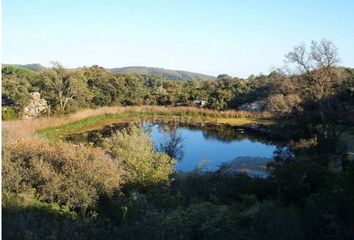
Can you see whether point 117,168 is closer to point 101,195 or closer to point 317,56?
point 101,195

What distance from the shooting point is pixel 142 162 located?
11.3 metres

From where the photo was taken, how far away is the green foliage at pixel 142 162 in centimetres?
1085

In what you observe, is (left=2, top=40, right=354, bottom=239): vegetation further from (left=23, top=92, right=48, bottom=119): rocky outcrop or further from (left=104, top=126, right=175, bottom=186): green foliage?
(left=23, top=92, right=48, bottom=119): rocky outcrop

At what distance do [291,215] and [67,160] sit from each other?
20.0 ft

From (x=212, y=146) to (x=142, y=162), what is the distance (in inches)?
497

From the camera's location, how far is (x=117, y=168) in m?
11.3

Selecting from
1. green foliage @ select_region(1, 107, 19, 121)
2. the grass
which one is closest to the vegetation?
green foliage @ select_region(1, 107, 19, 121)

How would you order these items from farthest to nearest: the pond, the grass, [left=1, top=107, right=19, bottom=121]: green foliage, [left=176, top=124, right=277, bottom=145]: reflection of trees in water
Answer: the grass, [left=1, top=107, right=19, bottom=121]: green foliage, [left=176, top=124, right=277, bottom=145]: reflection of trees in water, the pond

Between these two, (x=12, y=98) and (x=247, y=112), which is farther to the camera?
(x=247, y=112)

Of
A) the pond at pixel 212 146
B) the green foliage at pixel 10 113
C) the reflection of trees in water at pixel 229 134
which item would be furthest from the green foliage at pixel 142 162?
the green foliage at pixel 10 113

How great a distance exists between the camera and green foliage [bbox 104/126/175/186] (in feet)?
35.6

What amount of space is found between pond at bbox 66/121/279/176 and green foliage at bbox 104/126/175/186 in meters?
1.82

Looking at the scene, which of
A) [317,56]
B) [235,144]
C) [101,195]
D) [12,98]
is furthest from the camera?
[12,98]

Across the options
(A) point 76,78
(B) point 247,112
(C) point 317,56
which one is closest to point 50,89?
(A) point 76,78
